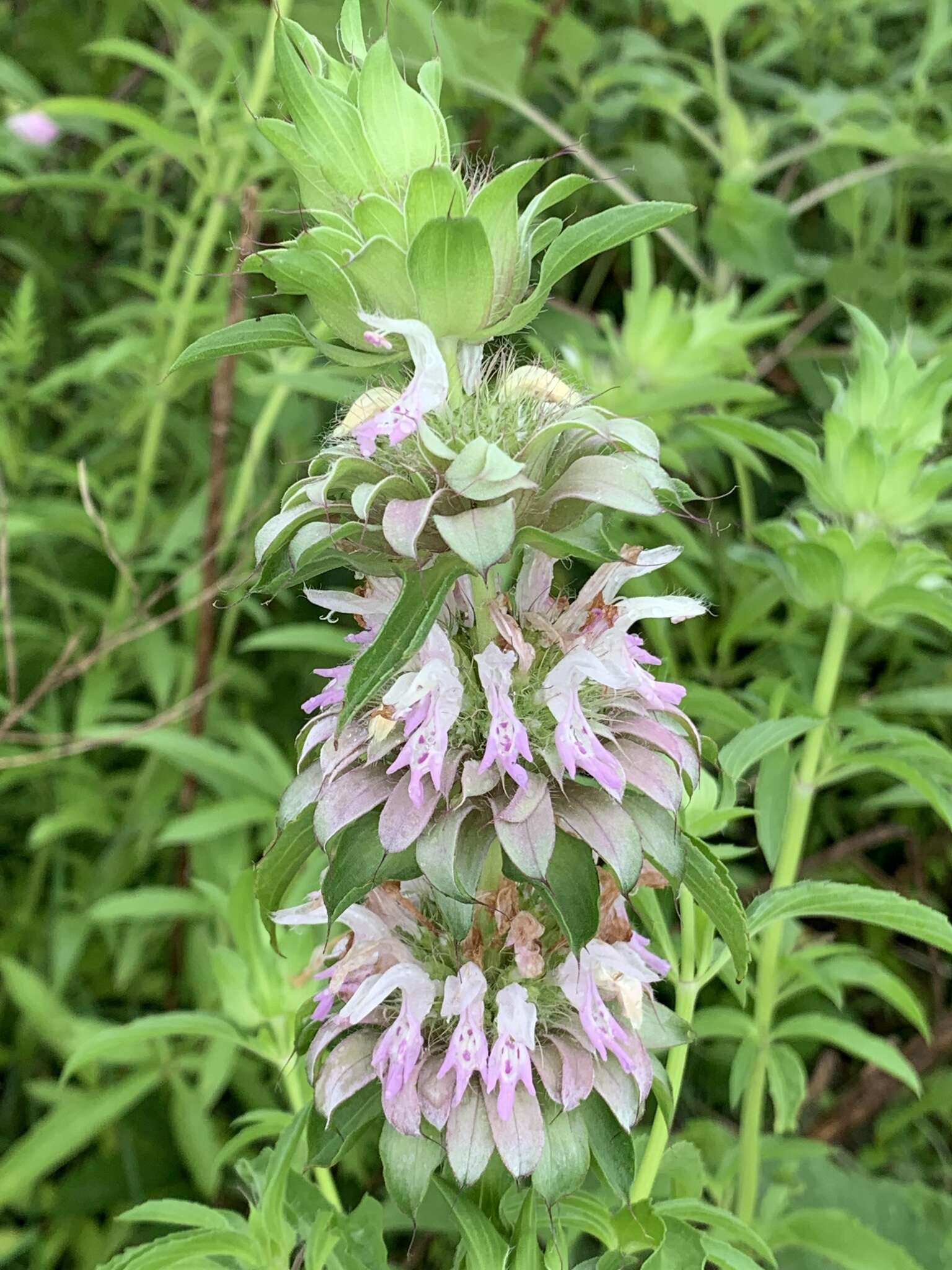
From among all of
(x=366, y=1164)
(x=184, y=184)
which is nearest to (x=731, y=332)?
(x=366, y=1164)

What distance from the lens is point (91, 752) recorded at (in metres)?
1.73

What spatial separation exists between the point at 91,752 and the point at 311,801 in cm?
127

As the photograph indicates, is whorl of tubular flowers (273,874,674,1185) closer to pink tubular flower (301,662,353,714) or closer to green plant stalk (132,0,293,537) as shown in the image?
pink tubular flower (301,662,353,714)

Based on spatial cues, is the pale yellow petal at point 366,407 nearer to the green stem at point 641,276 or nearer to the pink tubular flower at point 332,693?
the pink tubular flower at point 332,693

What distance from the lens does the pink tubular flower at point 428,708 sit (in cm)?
54

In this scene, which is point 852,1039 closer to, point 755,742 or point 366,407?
point 755,742

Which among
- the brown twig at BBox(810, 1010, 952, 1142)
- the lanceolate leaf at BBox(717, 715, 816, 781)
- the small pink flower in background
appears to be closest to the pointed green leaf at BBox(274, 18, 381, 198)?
the lanceolate leaf at BBox(717, 715, 816, 781)

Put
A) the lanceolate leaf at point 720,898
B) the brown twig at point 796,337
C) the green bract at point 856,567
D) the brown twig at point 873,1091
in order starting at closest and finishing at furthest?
the lanceolate leaf at point 720,898, the green bract at point 856,567, the brown twig at point 873,1091, the brown twig at point 796,337

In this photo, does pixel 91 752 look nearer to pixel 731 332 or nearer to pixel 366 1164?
pixel 366 1164

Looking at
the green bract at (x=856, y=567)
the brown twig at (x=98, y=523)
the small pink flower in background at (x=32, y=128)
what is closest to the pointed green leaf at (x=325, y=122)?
the green bract at (x=856, y=567)

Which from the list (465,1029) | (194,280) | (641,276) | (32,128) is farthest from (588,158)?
(465,1029)

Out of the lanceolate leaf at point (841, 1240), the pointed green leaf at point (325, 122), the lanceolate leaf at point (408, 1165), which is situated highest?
the pointed green leaf at point (325, 122)

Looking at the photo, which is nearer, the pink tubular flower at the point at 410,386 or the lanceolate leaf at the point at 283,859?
the pink tubular flower at the point at 410,386

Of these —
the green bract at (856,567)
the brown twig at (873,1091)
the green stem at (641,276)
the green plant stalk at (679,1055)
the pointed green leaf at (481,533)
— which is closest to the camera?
the pointed green leaf at (481,533)
